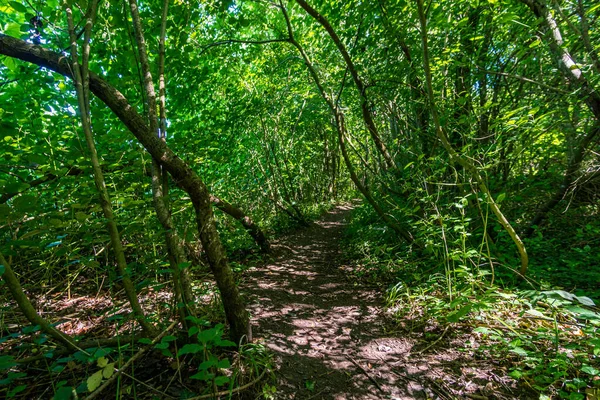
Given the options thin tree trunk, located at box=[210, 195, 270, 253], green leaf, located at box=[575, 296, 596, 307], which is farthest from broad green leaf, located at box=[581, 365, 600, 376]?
thin tree trunk, located at box=[210, 195, 270, 253]

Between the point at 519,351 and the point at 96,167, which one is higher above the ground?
the point at 96,167

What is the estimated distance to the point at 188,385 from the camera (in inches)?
75.5

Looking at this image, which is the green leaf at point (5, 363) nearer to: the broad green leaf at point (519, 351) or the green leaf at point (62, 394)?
the green leaf at point (62, 394)

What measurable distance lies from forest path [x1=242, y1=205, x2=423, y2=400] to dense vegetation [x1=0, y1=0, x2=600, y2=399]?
0.35 meters

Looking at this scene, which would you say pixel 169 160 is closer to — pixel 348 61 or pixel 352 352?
pixel 352 352

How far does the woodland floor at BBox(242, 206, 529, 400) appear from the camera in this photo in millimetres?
2047

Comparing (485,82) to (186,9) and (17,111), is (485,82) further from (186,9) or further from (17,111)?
(17,111)

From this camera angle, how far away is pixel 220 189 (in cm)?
641

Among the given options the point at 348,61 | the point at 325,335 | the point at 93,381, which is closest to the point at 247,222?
the point at 325,335

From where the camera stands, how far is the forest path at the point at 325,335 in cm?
213

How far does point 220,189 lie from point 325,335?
4580 millimetres

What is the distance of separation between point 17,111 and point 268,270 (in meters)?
4.05

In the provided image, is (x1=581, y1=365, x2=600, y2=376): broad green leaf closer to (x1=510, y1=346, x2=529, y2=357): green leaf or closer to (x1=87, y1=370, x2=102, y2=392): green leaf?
(x1=510, y1=346, x2=529, y2=357): green leaf

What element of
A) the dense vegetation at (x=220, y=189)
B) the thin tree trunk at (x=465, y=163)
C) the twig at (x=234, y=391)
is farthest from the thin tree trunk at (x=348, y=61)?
the twig at (x=234, y=391)
